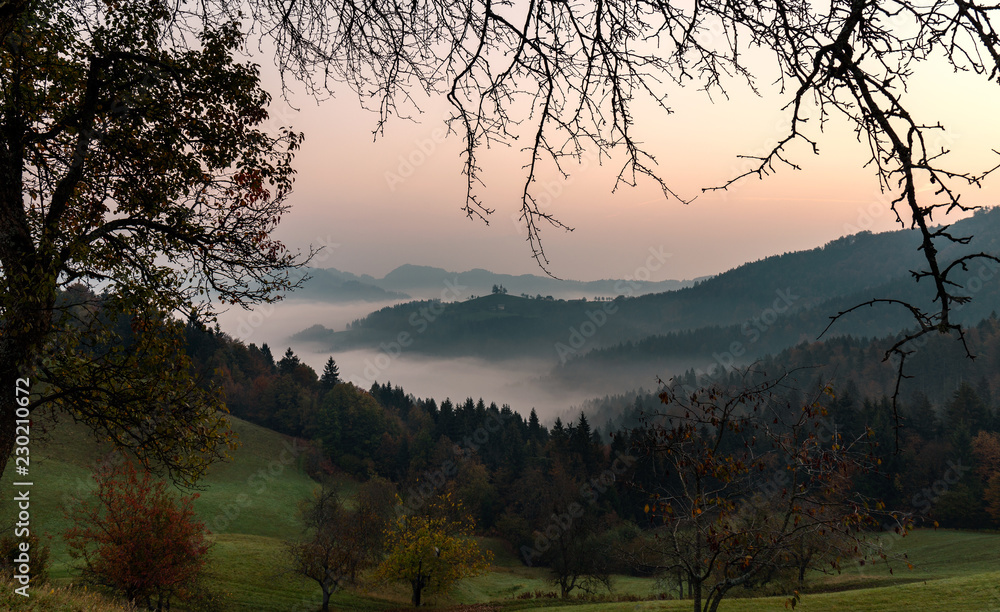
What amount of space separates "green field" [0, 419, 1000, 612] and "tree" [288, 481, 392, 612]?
1800 millimetres

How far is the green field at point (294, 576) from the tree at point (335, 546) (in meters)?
1.80

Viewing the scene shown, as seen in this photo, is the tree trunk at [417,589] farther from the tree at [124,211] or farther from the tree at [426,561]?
the tree at [124,211]

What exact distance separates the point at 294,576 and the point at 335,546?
183 inches

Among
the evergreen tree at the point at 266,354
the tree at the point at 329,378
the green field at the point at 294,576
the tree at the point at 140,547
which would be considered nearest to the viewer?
the green field at the point at 294,576

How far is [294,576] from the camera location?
129 ft

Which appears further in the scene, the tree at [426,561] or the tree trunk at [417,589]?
the tree trunk at [417,589]

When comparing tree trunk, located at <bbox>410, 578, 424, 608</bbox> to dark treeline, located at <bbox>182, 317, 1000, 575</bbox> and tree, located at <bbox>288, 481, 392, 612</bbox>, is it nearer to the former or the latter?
tree, located at <bbox>288, 481, 392, 612</bbox>

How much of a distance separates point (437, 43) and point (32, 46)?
5.63 m

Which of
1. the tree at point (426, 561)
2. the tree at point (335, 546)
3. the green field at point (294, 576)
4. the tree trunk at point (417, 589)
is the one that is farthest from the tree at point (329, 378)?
the tree trunk at point (417, 589)

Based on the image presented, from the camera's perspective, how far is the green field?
22469 millimetres

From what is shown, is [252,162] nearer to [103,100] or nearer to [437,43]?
[103,100]

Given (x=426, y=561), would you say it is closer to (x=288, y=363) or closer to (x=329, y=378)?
(x=329, y=378)

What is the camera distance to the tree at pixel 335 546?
36.7 metres

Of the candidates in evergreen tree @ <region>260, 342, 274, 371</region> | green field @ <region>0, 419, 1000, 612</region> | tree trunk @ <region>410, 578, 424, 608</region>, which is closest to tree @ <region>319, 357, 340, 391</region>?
evergreen tree @ <region>260, 342, 274, 371</region>
